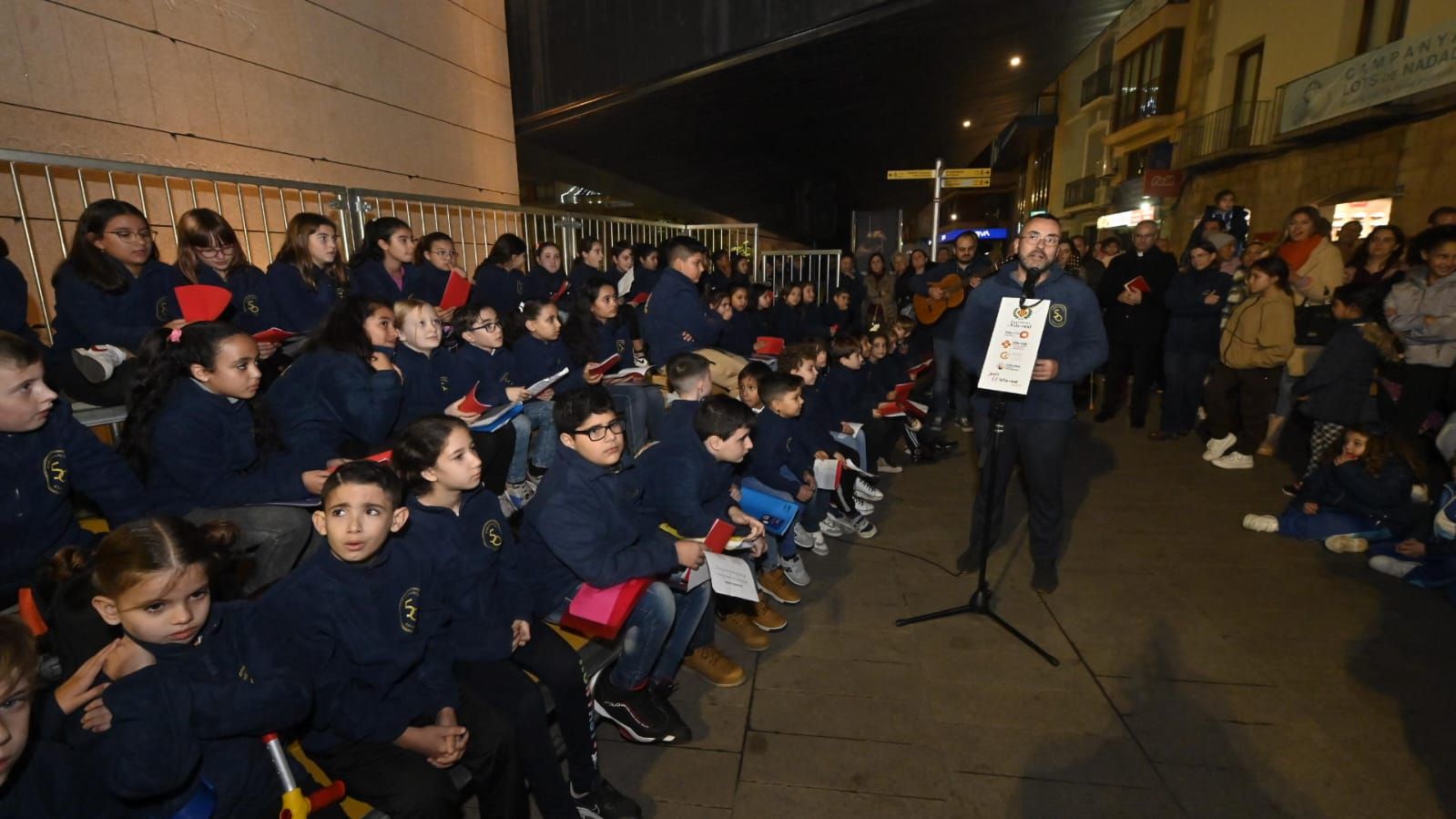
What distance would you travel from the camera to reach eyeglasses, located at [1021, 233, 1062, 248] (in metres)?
3.37

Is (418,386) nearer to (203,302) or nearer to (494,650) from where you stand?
(203,302)

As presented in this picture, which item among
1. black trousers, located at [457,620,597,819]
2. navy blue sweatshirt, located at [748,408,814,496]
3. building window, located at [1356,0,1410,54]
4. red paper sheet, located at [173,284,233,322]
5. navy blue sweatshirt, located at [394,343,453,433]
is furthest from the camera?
building window, located at [1356,0,1410,54]

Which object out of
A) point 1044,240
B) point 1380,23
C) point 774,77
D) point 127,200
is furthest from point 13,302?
point 1380,23

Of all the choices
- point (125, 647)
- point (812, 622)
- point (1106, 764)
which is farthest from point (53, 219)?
point (1106, 764)

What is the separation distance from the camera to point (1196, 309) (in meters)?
6.90

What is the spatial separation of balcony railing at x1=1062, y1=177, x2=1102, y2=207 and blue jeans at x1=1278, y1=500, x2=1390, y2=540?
27.9m

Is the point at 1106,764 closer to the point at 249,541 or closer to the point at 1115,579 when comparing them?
the point at 1115,579

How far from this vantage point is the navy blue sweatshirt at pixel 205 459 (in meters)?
2.64

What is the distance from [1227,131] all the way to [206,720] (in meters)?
23.0

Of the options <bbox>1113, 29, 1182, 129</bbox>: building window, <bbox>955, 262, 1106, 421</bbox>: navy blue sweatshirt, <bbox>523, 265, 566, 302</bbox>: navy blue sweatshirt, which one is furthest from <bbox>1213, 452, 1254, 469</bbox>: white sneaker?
<bbox>1113, 29, 1182, 129</bbox>: building window

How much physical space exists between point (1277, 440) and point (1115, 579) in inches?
152

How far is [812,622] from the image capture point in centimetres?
381

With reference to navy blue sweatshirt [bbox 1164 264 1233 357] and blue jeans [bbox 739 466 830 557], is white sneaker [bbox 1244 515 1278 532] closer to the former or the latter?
navy blue sweatshirt [bbox 1164 264 1233 357]

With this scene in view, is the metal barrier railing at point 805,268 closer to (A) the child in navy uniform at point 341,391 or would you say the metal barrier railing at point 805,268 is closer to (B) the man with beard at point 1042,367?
(B) the man with beard at point 1042,367
